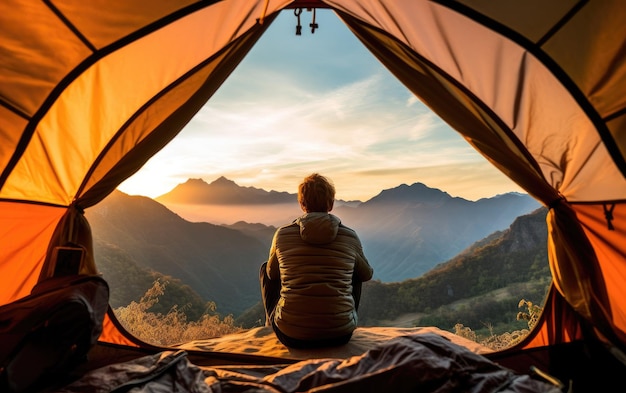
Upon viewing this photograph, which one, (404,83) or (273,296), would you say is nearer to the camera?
(404,83)

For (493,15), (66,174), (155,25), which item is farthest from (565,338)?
(66,174)

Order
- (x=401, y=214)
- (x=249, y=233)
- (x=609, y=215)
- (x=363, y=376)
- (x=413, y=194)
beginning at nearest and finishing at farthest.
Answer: (x=363, y=376) → (x=609, y=215) → (x=249, y=233) → (x=401, y=214) → (x=413, y=194)

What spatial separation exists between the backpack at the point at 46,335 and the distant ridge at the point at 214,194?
5.06 meters

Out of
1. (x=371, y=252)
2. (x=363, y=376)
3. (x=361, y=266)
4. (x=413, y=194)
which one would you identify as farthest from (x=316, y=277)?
(x=413, y=194)

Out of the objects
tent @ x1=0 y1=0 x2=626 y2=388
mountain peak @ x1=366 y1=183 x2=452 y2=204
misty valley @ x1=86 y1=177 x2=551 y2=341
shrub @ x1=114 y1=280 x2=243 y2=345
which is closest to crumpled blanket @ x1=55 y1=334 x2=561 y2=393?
tent @ x1=0 y1=0 x2=626 y2=388

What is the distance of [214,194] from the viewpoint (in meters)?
6.77

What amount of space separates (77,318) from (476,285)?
5.42 metres

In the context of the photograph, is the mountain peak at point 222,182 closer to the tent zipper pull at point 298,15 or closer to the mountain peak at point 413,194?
the mountain peak at point 413,194

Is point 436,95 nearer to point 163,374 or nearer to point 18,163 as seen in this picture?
point 163,374

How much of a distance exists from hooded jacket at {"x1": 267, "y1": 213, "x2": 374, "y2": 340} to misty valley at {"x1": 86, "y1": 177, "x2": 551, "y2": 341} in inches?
66.2

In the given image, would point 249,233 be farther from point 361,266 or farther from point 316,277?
point 316,277

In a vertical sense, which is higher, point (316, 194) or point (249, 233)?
point (249, 233)

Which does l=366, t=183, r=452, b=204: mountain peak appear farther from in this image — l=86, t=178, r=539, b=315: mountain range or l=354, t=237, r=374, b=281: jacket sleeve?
l=354, t=237, r=374, b=281: jacket sleeve

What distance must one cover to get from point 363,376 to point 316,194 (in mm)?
1357
